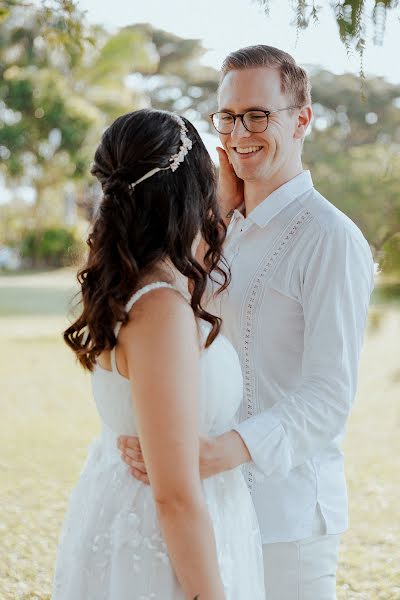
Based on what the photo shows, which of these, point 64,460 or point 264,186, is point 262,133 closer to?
point 264,186

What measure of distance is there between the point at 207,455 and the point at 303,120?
102 cm

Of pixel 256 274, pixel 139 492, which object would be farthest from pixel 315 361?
pixel 139 492

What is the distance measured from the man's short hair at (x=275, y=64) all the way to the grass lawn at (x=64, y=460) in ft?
2.36

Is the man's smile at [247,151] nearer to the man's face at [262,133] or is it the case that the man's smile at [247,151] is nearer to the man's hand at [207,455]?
the man's face at [262,133]

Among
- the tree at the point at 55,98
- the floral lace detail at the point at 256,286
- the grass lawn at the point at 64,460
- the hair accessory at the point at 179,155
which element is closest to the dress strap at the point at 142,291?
the hair accessory at the point at 179,155

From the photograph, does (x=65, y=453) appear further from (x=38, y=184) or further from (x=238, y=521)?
(x=38, y=184)

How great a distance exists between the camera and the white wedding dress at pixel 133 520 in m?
1.65

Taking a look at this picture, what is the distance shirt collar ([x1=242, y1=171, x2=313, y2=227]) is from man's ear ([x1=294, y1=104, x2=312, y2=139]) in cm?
15

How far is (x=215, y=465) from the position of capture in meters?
1.70

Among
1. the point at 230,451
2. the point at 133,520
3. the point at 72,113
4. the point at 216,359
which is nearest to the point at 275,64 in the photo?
the point at 216,359

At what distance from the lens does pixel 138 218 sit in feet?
5.40

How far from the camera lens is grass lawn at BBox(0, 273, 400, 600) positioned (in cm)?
461

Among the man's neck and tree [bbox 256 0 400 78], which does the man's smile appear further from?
tree [bbox 256 0 400 78]

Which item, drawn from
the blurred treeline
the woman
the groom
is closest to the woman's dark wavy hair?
the woman
